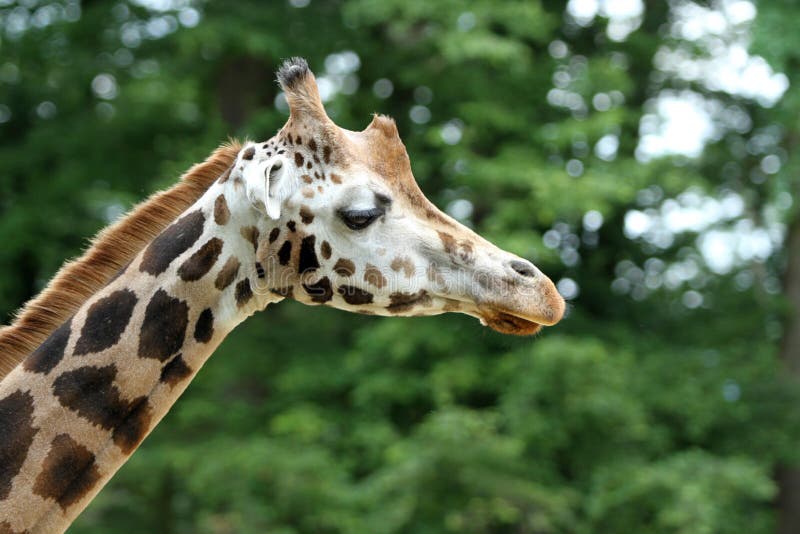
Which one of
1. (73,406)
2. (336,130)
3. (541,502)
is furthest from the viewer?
(541,502)

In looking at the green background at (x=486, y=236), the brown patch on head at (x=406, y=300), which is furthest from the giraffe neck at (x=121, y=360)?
the green background at (x=486, y=236)

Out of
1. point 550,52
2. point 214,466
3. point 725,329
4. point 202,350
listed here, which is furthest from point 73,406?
point 725,329

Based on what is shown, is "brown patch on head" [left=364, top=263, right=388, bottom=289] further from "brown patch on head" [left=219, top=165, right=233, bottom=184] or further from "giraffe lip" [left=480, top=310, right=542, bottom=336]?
"brown patch on head" [left=219, top=165, right=233, bottom=184]

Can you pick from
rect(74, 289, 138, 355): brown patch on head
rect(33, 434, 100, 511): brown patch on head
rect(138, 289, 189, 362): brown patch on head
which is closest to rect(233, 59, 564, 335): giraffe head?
rect(138, 289, 189, 362): brown patch on head

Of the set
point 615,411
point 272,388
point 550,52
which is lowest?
point 272,388

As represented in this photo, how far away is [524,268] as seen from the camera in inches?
107

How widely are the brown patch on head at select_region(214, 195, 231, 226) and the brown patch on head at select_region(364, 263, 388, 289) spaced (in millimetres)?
409

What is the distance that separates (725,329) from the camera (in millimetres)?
12297

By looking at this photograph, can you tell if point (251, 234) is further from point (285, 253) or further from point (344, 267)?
point (344, 267)

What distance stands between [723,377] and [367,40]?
5.48 m

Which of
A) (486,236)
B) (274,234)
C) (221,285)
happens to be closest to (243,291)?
(221,285)

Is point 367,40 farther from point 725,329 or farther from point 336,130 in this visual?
point 336,130

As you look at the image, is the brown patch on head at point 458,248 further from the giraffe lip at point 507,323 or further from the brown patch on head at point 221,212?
the brown patch on head at point 221,212

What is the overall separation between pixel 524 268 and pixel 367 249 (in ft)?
1.41
